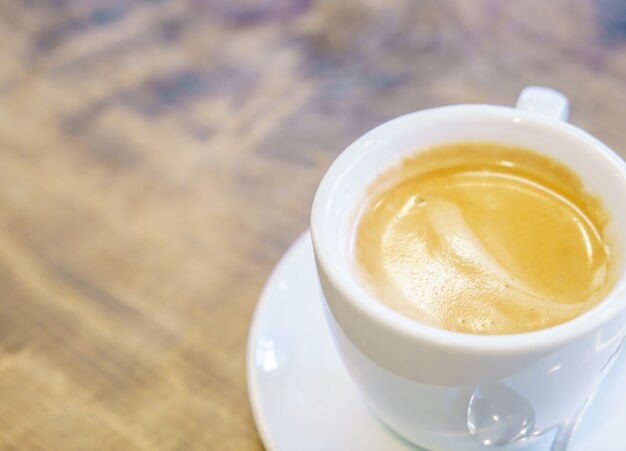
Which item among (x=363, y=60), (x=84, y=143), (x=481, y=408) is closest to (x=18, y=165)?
(x=84, y=143)

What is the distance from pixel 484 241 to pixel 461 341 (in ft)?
0.71

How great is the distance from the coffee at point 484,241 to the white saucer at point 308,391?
13 cm

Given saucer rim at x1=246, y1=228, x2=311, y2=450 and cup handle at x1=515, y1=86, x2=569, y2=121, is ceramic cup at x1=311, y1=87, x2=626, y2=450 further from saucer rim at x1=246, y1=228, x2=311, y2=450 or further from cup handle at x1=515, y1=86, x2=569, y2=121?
saucer rim at x1=246, y1=228, x2=311, y2=450

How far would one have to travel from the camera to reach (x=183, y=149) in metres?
1.22

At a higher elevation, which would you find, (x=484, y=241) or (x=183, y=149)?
(x=484, y=241)

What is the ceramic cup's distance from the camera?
594 millimetres

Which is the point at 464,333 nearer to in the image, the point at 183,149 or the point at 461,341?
the point at 461,341

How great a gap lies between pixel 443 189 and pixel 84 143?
683 millimetres

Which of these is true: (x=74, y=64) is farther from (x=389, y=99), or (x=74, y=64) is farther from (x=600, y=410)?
(x=600, y=410)

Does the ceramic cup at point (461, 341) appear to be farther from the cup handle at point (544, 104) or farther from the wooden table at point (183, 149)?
the wooden table at point (183, 149)

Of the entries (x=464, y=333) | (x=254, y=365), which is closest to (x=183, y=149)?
(x=254, y=365)

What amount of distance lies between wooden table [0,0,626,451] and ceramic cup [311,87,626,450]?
0.77 ft

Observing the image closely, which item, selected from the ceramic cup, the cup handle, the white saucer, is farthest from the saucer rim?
the cup handle

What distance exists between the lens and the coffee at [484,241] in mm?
704
